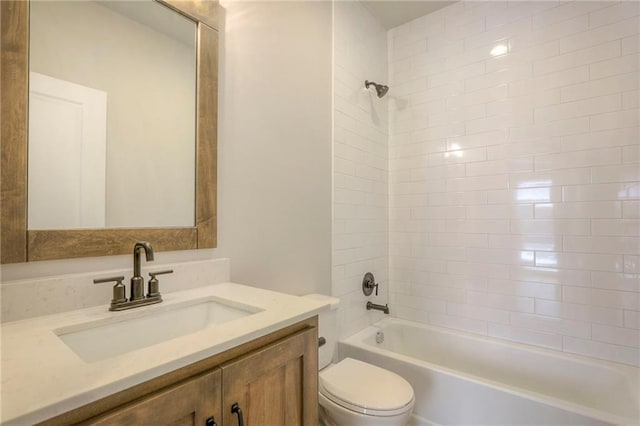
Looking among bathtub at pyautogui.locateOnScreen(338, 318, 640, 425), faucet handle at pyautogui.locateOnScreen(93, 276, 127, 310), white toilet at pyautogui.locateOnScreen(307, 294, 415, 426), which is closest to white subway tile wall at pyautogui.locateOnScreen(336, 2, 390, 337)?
bathtub at pyautogui.locateOnScreen(338, 318, 640, 425)

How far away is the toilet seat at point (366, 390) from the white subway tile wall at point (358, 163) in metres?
0.48

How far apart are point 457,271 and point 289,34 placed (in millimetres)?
1929

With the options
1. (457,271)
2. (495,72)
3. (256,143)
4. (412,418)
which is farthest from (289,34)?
(412,418)

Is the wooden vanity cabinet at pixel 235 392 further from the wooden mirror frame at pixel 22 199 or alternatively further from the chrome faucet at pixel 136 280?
the wooden mirror frame at pixel 22 199

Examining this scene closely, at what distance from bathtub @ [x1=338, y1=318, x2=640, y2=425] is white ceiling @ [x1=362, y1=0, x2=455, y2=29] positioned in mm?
2413

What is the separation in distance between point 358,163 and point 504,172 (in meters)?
0.98

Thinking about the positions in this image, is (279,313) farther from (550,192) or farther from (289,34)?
(550,192)

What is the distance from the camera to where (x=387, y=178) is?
103 inches

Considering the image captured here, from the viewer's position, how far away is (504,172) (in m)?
2.11

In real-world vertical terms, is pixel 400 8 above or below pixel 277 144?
above

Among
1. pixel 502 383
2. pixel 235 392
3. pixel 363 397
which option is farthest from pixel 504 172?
pixel 235 392

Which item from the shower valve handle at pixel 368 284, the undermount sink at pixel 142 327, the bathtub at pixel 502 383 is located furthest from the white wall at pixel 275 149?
A: the bathtub at pixel 502 383

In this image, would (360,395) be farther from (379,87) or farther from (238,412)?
(379,87)

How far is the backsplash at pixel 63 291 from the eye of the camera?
844 mm
